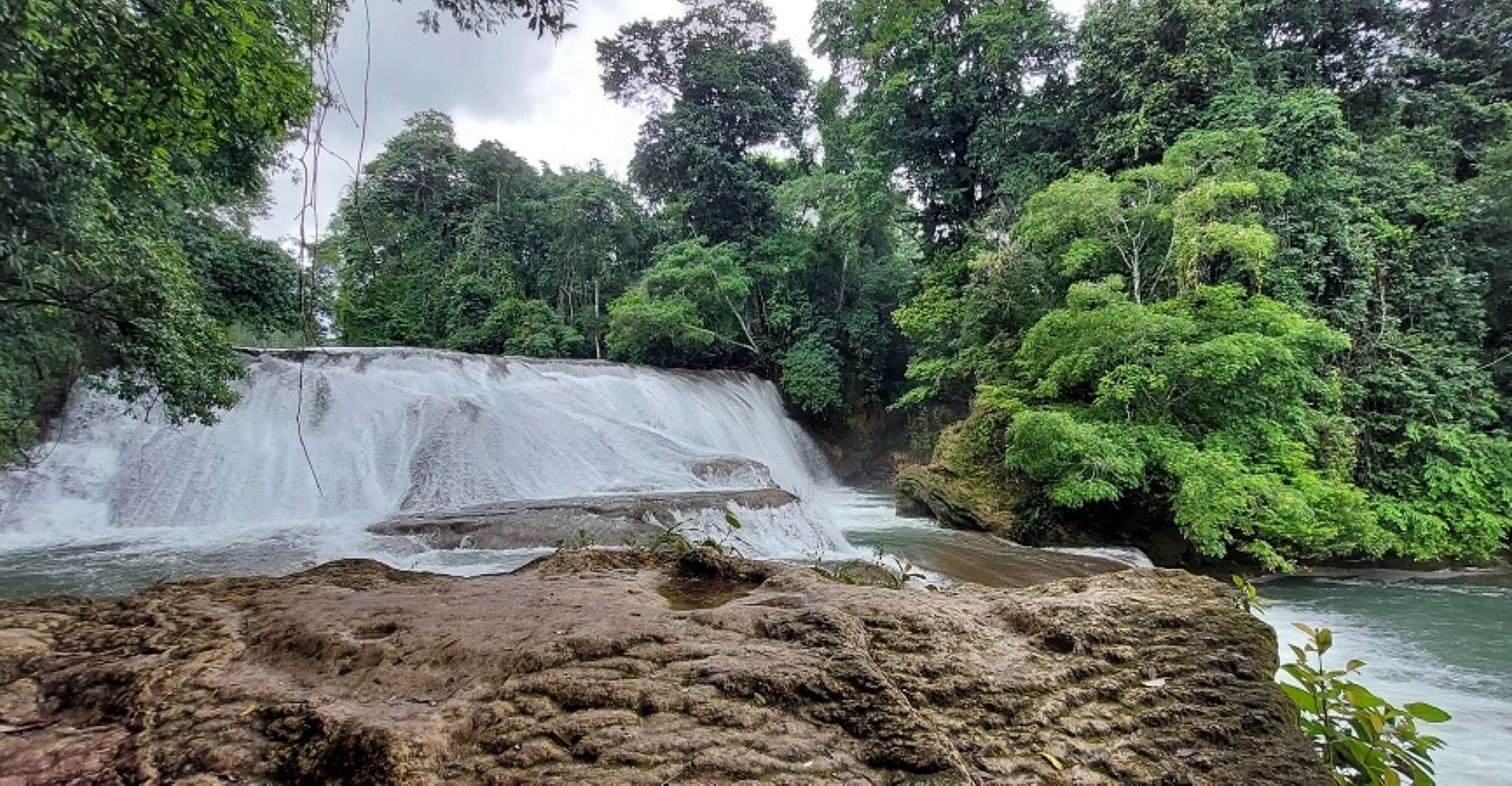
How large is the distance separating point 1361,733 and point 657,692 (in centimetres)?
144

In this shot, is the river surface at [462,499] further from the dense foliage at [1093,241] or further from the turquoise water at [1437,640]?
the dense foliage at [1093,241]

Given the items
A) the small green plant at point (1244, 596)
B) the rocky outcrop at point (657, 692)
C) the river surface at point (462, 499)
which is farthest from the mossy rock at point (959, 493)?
the rocky outcrop at point (657, 692)

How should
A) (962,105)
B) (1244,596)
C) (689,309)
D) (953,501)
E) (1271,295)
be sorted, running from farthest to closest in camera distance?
(689,309), (962,105), (953,501), (1271,295), (1244,596)

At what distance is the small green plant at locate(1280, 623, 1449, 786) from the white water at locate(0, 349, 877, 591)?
490cm

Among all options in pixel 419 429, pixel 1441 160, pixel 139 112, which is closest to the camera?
pixel 139 112

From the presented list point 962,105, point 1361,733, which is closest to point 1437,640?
point 1361,733

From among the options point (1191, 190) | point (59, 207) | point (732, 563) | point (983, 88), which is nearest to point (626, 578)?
point (732, 563)

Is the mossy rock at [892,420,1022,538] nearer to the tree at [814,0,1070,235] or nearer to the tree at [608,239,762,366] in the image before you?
the tree at [814,0,1070,235]

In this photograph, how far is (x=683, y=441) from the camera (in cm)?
1065

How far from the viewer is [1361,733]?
4.24ft

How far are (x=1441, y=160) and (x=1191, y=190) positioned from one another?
4215 millimetres

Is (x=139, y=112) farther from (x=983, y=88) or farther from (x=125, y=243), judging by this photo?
(x=983, y=88)

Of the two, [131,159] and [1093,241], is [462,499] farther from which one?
[1093,241]

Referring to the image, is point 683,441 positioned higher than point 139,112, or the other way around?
point 139,112
